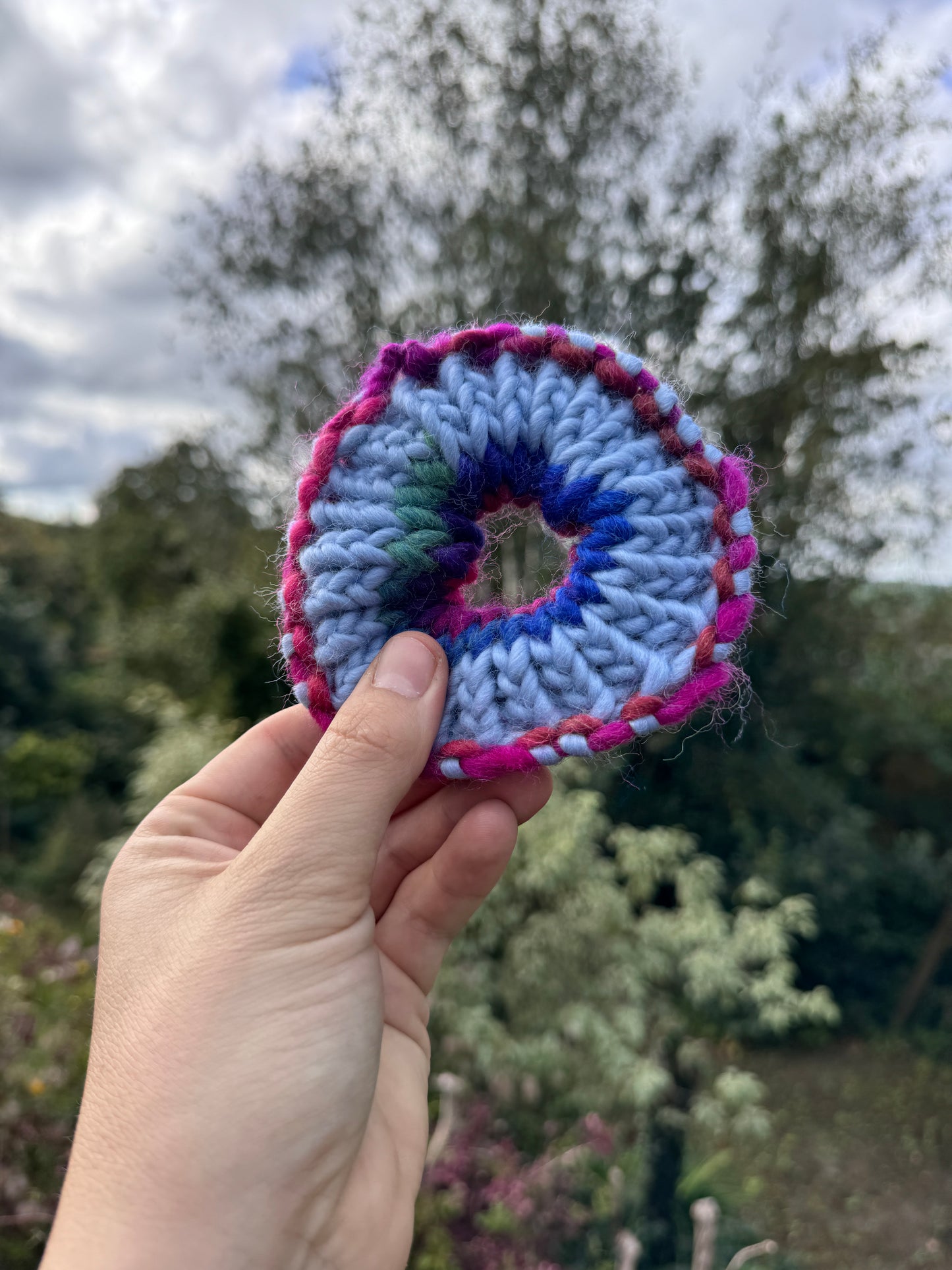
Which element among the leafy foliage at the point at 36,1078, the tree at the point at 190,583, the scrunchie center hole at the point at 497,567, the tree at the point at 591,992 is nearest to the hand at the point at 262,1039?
the scrunchie center hole at the point at 497,567

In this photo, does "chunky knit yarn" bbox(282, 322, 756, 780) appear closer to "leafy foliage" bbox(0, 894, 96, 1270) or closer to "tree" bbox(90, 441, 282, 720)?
"leafy foliage" bbox(0, 894, 96, 1270)

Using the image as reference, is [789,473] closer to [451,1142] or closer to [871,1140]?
[451,1142]

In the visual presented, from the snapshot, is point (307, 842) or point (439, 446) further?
point (439, 446)

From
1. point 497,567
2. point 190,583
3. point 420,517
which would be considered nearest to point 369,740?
point 420,517

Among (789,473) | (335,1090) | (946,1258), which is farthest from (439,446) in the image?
(946,1258)

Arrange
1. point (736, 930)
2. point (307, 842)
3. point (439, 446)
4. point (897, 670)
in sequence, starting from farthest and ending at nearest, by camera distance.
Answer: point (897, 670)
point (736, 930)
point (439, 446)
point (307, 842)
